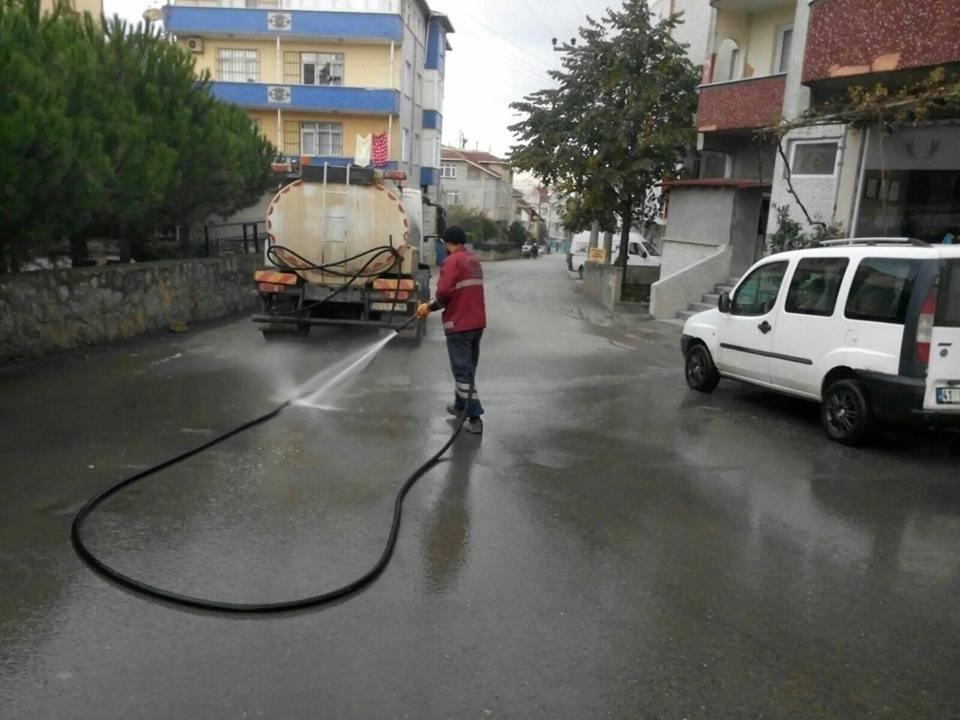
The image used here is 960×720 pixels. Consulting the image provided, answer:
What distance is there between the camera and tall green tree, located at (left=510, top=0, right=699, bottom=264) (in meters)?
19.8

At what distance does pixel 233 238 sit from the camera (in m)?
18.6

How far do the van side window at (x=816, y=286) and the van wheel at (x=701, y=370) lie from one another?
1.63 meters

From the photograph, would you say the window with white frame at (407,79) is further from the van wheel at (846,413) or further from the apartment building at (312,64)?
the van wheel at (846,413)

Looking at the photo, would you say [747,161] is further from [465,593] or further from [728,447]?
[465,593]

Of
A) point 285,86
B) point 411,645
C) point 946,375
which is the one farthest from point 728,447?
point 285,86

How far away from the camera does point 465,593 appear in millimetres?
4203

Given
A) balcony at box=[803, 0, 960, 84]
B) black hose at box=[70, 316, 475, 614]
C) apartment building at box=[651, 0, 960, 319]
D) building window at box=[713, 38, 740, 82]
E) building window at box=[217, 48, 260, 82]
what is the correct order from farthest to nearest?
building window at box=[217, 48, 260, 82], building window at box=[713, 38, 740, 82], apartment building at box=[651, 0, 960, 319], balcony at box=[803, 0, 960, 84], black hose at box=[70, 316, 475, 614]

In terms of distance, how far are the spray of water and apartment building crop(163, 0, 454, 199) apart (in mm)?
23090

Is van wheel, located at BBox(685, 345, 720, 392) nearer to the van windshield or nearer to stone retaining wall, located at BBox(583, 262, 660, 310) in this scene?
the van windshield

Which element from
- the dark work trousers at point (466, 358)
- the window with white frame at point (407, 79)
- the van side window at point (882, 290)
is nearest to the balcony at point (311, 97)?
the window with white frame at point (407, 79)

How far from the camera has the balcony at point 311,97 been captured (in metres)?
33.3

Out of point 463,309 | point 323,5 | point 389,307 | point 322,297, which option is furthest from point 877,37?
point 323,5

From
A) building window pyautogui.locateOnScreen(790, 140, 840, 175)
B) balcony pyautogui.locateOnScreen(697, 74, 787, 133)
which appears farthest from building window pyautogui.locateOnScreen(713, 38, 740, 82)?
building window pyautogui.locateOnScreen(790, 140, 840, 175)

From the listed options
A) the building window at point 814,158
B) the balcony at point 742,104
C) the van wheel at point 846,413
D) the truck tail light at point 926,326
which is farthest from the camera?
the balcony at point 742,104
